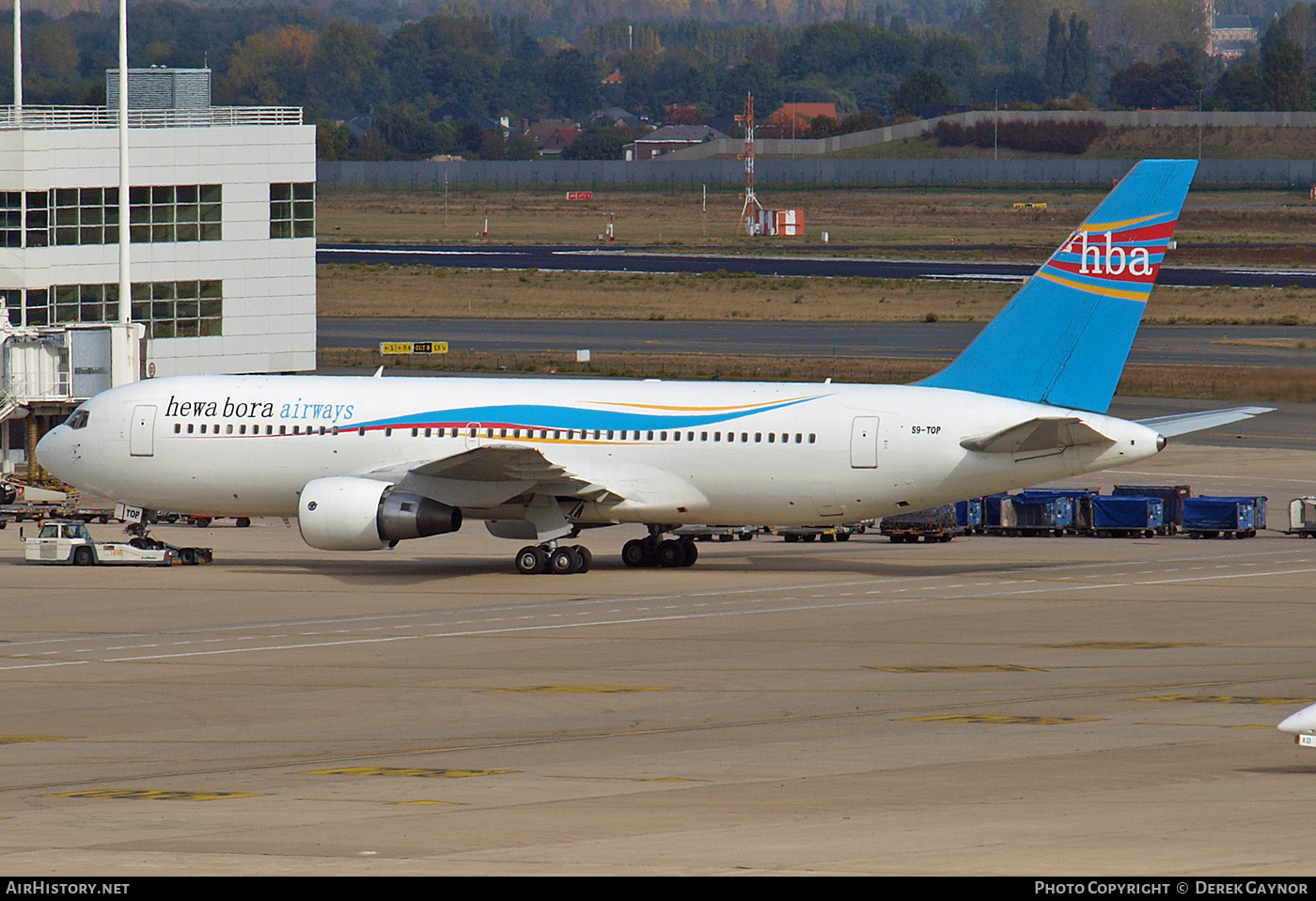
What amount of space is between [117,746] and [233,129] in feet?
160

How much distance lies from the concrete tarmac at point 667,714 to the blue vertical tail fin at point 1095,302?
15.4ft

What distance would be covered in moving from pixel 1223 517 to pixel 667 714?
1134 inches

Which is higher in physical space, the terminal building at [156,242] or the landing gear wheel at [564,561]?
the terminal building at [156,242]

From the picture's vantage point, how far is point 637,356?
316 feet

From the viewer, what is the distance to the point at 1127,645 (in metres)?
34.6

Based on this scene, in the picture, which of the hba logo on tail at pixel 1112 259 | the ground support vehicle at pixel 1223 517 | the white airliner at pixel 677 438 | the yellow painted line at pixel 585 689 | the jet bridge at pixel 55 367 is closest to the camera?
the yellow painted line at pixel 585 689

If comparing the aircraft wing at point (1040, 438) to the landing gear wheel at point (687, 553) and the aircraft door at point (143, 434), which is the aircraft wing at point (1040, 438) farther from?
the aircraft door at point (143, 434)

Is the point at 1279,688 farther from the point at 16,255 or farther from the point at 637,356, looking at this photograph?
the point at 637,356

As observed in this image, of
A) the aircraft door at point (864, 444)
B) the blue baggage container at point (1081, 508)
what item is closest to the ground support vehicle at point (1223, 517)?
the blue baggage container at point (1081, 508)

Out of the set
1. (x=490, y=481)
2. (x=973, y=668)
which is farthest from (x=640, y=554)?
(x=973, y=668)

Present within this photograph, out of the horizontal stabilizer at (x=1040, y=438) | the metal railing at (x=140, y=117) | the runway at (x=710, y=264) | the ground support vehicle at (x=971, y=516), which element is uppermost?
the metal railing at (x=140, y=117)

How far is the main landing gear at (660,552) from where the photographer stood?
47031 mm

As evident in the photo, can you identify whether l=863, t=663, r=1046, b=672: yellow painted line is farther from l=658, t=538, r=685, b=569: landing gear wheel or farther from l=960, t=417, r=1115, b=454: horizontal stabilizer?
l=658, t=538, r=685, b=569: landing gear wheel
